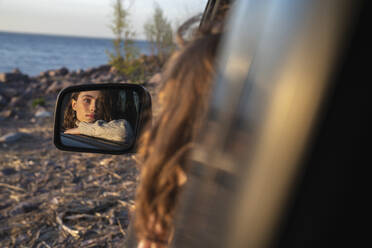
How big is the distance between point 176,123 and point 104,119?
0.88 meters

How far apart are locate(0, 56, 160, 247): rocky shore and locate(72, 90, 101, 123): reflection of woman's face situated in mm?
1539

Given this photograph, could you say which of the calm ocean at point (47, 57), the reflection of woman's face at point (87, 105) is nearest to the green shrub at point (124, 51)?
the calm ocean at point (47, 57)

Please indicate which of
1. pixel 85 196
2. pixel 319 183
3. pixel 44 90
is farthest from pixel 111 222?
pixel 44 90

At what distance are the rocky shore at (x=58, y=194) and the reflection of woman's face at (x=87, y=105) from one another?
1539mm

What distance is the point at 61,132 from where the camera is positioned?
1749 millimetres

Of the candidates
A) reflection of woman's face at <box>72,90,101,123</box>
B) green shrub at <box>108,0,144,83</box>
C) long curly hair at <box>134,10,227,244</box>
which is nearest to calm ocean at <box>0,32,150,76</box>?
green shrub at <box>108,0,144,83</box>

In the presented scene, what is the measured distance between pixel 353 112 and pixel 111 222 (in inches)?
113

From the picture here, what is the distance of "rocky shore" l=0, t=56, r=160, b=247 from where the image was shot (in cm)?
295

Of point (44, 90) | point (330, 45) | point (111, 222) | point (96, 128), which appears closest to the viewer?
point (330, 45)

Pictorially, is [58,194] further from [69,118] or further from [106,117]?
[106,117]

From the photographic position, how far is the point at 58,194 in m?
3.78

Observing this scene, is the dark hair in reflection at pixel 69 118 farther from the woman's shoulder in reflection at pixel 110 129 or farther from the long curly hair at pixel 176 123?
the long curly hair at pixel 176 123

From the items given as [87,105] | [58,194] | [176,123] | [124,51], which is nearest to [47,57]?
[124,51]

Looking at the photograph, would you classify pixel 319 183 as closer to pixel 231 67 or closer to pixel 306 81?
pixel 306 81
